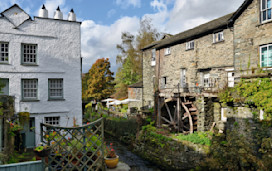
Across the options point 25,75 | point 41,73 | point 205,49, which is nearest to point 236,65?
point 205,49

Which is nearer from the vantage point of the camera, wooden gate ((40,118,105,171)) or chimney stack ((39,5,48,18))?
wooden gate ((40,118,105,171))

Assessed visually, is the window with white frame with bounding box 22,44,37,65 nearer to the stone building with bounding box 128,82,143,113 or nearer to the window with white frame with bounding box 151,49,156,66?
the window with white frame with bounding box 151,49,156,66

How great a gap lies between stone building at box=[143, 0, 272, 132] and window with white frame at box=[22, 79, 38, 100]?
10072 millimetres

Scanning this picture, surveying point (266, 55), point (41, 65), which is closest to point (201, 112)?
point (266, 55)

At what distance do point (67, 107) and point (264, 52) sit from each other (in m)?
12.6

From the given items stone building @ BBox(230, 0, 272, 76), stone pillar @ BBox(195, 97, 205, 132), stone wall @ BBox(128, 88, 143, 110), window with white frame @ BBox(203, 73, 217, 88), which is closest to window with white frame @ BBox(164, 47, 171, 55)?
window with white frame @ BBox(203, 73, 217, 88)

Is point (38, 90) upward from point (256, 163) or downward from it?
upward

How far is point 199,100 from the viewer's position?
1487 centimetres

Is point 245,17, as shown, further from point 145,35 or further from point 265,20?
point 145,35

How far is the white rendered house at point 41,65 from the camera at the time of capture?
1269cm

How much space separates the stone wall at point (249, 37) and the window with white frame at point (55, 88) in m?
11.5

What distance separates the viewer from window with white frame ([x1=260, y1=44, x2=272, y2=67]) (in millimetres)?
11255

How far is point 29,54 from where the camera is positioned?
13148 millimetres

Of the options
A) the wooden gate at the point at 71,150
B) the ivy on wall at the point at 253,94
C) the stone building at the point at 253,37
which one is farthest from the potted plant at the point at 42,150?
the stone building at the point at 253,37
